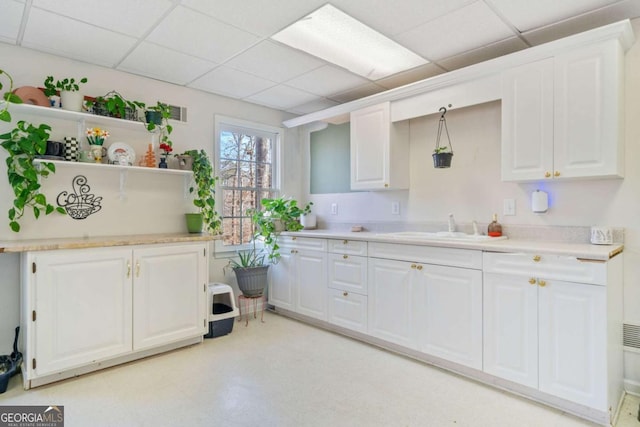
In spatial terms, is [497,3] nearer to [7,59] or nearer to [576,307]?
[576,307]

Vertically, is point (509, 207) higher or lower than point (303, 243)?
higher

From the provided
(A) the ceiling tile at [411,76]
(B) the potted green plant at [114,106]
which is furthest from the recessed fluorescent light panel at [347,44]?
(B) the potted green plant at [114,106]

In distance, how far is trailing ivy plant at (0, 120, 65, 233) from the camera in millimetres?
2422

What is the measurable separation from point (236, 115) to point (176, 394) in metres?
2.75

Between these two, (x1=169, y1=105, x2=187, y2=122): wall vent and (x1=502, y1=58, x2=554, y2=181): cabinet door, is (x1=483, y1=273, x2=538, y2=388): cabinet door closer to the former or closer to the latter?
(x1=502, y1=58, x2=554, y2=181): cabinet door

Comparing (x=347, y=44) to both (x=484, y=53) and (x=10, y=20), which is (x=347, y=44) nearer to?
(x=484, y=53)

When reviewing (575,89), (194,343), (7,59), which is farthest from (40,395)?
(575,89)

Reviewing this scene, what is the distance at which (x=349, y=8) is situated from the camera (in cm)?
216

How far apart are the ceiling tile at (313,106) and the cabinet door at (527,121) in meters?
1.90

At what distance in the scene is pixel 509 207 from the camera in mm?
2750

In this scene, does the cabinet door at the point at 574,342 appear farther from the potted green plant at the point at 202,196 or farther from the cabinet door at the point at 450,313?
the potted green plant at the point at 202,196

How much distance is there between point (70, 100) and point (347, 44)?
212 cm

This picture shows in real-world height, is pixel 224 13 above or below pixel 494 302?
above

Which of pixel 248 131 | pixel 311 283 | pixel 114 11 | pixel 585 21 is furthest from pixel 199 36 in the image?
pixel 585 21
